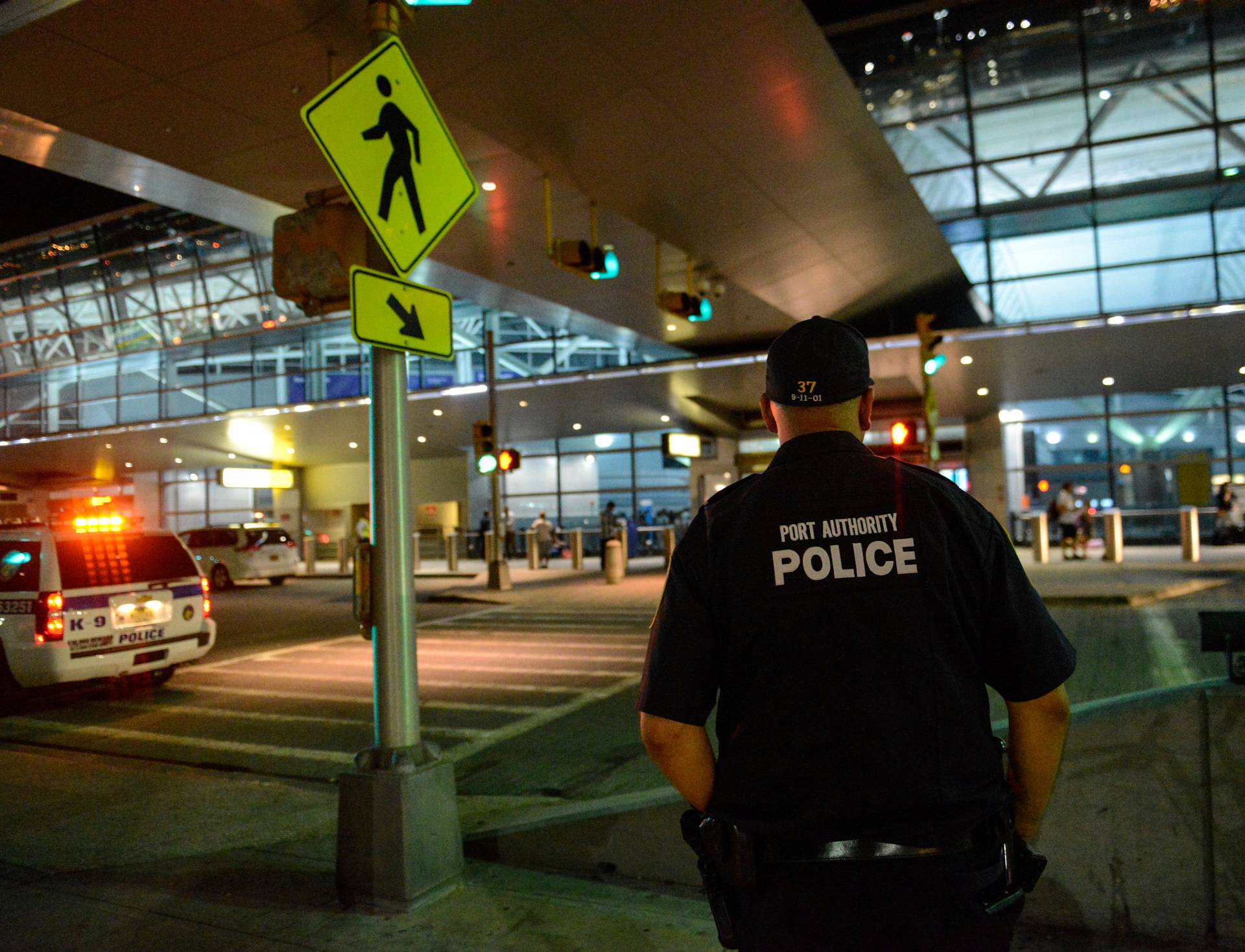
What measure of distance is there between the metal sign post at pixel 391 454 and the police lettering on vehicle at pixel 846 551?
8.09 feet

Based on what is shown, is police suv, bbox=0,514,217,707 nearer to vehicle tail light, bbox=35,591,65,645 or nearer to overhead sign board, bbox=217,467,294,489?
vehicle tail light, bbox=35,591,65,645

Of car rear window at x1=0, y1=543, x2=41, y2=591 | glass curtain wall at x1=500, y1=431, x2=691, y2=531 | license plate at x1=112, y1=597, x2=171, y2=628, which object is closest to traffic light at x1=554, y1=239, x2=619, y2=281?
license plate at x1=112, y1=597, x2=171, y2=628

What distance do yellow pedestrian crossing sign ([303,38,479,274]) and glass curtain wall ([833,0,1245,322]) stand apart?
61.2 feet

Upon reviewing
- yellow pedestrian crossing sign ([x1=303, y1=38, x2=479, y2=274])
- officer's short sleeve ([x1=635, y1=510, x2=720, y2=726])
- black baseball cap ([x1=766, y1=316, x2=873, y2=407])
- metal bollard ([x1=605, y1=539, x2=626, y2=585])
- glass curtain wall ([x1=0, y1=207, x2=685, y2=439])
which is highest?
glass curtain wall ([x1=0, y1=207, x2=685, y2=439])

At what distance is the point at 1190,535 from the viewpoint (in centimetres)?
1978

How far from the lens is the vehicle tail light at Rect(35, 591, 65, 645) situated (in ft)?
27.2

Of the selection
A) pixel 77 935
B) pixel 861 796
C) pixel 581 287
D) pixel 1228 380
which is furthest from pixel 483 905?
pixel 1228 380

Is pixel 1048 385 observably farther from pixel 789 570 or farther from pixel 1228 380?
pixel 789 570

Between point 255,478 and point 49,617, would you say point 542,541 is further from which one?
point 49,617

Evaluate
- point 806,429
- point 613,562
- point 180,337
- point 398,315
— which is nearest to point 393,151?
point 398,315

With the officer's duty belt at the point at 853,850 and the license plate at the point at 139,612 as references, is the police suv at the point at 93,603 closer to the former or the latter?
the license plate at the point at 139,612

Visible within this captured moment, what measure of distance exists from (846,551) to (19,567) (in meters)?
9.20

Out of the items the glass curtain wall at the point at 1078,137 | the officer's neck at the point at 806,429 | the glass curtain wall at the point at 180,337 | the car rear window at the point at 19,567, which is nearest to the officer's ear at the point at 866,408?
the officer's neck at the point at 806,429

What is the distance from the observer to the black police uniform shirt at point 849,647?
171 centimetres
